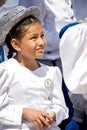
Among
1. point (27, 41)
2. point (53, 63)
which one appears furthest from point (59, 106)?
point (53, 63)

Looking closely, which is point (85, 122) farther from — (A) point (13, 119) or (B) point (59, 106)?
(A) point (13, 119)

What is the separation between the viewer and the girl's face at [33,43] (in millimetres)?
2066

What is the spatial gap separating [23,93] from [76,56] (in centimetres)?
33

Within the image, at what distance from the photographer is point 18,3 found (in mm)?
2570

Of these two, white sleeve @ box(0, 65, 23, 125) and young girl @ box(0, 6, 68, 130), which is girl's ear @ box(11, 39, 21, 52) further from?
white sleeve @ box(0, 65, 23, 125)

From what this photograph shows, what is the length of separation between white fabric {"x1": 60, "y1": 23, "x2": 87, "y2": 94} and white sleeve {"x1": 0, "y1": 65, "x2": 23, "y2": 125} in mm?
298

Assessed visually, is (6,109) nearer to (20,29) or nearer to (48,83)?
(48,83)

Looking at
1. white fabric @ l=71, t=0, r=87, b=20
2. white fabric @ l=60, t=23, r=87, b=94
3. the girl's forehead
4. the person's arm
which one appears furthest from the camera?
white fabric @ l=71, t=0, r=87, b=20

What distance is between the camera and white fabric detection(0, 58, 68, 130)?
6.64 feet

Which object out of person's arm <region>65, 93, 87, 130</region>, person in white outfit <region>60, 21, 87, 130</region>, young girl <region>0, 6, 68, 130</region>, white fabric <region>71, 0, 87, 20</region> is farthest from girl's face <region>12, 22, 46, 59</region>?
white fabric <region>71, 0, 87, 20</region>

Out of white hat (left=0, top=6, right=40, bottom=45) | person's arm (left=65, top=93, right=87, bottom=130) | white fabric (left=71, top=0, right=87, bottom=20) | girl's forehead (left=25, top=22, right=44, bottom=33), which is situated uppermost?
white hat (left=0, top=6, right=40, bottom=45)

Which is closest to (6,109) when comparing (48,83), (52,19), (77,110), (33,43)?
(48,83)

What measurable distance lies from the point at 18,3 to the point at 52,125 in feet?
2.92

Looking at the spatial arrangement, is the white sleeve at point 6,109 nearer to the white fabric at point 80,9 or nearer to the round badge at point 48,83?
the round badge at point 48,83
